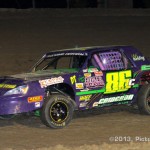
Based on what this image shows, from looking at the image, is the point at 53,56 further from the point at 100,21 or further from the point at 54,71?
the point at 100,21

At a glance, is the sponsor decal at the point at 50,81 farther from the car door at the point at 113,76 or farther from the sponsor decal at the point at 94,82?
the car door at the point at 113,76

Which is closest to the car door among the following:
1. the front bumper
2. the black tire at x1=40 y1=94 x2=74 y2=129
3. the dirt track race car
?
the dirt track race car

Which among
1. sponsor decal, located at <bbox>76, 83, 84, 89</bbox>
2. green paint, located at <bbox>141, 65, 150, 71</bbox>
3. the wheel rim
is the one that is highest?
green paint, located at <bbox>141, 65, 150, 71</bbox>

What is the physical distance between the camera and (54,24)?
1227 inches

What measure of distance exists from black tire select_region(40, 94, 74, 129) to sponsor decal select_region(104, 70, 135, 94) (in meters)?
0.97

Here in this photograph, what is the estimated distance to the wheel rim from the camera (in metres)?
10.4

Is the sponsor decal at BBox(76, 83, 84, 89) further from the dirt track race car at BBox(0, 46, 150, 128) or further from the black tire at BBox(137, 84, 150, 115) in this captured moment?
the black tire at BBox(137, 84, 150, 115)

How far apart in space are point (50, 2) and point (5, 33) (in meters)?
12.8

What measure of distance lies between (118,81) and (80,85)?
0.85m

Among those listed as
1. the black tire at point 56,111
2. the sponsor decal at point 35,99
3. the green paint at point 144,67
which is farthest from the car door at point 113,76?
the sponsor decal at point 35,99

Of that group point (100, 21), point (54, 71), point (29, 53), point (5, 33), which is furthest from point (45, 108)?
point (100, 21)

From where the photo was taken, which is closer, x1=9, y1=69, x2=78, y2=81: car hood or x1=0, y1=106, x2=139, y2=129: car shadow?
x1=9, y1=69, x2=78, y2=81: car hood

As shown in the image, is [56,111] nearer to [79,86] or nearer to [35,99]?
[35,99]

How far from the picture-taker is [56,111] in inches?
413
